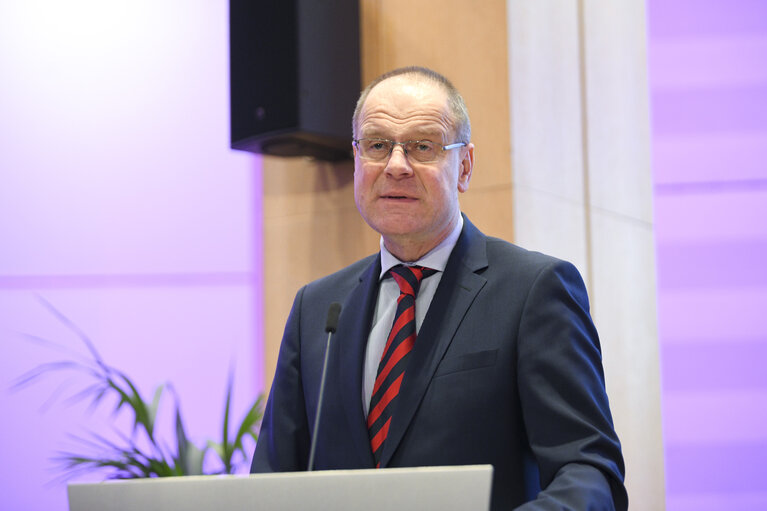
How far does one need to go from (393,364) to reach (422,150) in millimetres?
424

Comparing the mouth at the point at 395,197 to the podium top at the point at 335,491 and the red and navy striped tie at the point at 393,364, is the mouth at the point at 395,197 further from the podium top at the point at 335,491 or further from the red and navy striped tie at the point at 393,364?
the podium top at the point at 335,491

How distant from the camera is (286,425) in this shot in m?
1.68

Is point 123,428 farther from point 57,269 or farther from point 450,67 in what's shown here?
point 450,67

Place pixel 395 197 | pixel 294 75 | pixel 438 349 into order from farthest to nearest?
pixel 294 75 < pixel 395 197 < pixel 438 349

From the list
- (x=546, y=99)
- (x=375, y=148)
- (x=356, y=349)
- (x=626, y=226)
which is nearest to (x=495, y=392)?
(x=356, y=349)

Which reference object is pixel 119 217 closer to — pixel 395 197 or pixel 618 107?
pixel 618 107

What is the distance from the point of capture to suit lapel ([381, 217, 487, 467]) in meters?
1.47

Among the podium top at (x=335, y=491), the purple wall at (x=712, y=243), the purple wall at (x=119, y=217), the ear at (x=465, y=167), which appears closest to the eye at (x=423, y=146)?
the ear at (x=465, y=167)

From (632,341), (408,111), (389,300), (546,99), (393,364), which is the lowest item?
(632,341)

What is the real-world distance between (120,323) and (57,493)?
0.89 meters

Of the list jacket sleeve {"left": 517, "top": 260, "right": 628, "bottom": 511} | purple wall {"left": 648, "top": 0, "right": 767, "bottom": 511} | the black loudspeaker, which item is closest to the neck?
jacket sleeve {"left": 517, "top": 260, "right": 628, "bottom": 511}

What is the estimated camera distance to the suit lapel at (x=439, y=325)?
147 centimetres

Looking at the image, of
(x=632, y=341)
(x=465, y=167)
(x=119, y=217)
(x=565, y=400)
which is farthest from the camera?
(x=119, y=217)

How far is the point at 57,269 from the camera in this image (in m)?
4.17
